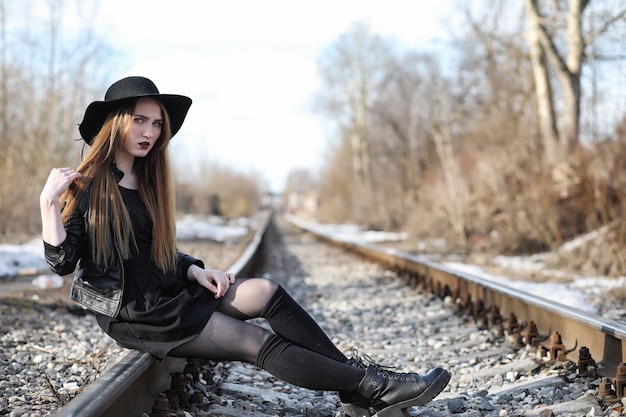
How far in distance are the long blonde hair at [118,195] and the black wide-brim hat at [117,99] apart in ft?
0.12

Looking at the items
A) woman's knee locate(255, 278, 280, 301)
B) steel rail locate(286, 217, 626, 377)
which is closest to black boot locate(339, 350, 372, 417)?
woman's knee locate(255, 278, 280, 301)

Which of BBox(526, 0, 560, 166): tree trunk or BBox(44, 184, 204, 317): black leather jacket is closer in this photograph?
BBox(44, 184, 204, 317): black leather jacket

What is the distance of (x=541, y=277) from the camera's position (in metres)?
6.81

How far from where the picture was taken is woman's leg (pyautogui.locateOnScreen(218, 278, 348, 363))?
2.71 metres

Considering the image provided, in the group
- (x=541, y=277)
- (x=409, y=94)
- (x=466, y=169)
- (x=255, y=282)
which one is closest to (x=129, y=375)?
(x=255, y=282)

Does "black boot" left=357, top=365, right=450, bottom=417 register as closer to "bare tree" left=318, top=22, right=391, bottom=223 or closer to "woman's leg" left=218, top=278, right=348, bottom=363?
"woman's leg" left=218, top=278, right=348, bottom=363

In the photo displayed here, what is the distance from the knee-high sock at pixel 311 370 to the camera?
2.60 m

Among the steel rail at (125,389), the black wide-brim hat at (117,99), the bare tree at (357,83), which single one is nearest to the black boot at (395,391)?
the steel rail at (125,389)

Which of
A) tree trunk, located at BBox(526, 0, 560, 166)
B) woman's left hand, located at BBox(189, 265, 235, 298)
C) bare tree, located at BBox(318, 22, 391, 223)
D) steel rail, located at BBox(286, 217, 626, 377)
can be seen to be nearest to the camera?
woman's left hand, located at BBox(189, 265, 235, 298)

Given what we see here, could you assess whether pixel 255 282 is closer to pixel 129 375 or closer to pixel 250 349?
pixel 250 349

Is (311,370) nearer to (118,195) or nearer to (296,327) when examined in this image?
(296,327)

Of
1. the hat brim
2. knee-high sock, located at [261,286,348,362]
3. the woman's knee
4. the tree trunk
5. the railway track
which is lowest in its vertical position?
the railway track

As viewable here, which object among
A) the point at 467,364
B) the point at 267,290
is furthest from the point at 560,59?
the point at 267,290

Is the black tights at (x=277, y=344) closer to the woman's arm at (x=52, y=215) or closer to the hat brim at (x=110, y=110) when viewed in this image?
the woman's arm at (x=52, y=215)
